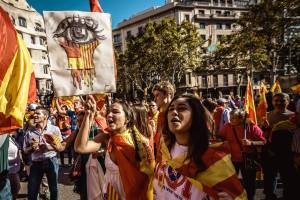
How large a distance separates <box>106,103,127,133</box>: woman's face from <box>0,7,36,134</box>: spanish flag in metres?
0.86

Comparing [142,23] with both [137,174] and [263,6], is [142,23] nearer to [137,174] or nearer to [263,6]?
[263,6]

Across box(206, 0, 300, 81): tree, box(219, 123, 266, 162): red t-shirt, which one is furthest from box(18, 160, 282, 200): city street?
box(206, 0, 300, 81): tree

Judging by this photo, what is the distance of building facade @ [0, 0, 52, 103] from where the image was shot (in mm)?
43656

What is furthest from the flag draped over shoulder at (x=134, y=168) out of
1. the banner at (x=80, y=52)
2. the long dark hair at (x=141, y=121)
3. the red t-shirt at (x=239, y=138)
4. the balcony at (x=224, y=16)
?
the balcony at (x=224, y=16)

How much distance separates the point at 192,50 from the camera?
31.5m

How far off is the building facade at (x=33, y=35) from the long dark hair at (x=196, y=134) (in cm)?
4259

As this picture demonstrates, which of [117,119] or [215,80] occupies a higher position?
[215,80]

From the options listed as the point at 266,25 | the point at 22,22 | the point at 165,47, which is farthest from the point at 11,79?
the point at 22,22

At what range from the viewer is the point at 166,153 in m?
2.46

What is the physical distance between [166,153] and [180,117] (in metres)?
0.30

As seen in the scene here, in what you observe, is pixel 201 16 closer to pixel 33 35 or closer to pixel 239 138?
pixel 33 35

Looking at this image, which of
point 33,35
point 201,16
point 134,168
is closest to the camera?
point 134,168

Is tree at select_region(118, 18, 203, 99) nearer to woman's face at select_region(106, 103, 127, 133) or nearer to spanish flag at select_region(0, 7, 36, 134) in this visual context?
woman's face at select_region(106, 103, 127, 133)

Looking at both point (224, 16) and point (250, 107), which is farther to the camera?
point (224, 16)
